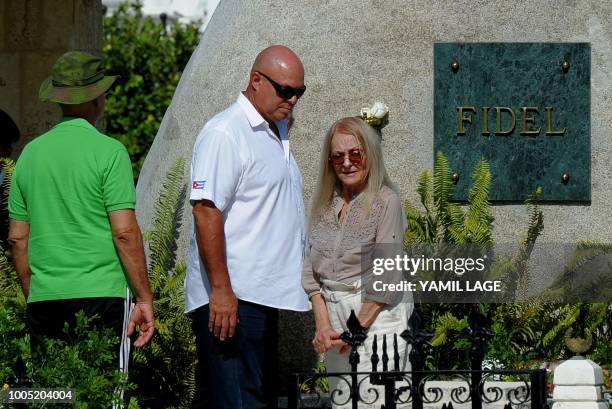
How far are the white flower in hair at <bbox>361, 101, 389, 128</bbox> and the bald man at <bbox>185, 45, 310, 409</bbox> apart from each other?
178 centimetres

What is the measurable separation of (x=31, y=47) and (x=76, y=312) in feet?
17.5

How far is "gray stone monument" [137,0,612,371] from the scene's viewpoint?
8102 mm

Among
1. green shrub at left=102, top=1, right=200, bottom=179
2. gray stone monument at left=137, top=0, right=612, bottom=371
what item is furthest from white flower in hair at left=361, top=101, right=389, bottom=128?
green shrub at left=102, top=1, right=200, bottom=179

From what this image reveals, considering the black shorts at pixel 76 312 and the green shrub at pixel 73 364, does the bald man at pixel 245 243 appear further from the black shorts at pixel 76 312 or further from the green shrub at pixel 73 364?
the green shrub at pixel 73 364

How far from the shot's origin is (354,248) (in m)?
6.36

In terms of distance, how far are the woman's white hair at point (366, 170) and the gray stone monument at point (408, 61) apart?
1.48 m

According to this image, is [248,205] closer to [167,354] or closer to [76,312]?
[76,312]

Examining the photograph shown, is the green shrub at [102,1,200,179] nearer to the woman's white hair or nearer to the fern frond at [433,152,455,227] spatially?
the fern frond at [433,152,455,227]

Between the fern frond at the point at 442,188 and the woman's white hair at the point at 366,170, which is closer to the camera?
the woman's white hair at the point at 366,170

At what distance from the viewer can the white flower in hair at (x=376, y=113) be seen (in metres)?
8.03

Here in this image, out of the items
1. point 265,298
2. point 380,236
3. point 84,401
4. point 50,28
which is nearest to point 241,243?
point 265,298

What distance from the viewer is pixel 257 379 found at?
6.13m

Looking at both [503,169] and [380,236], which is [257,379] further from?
[503,169]

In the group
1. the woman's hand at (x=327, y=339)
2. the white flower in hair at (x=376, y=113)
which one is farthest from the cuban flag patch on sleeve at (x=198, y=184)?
the white flower in hair at (x=376, y=113)
